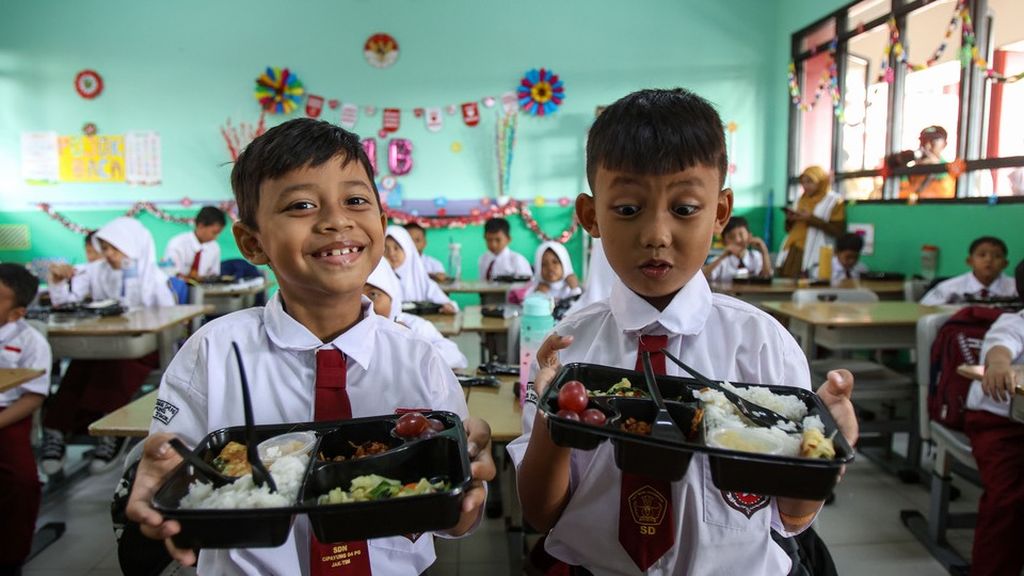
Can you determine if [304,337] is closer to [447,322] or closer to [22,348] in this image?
[22,348]

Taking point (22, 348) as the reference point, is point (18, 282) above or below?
above

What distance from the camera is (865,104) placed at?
5863 millimetres

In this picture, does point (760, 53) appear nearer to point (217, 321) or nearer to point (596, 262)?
point (596, 262)

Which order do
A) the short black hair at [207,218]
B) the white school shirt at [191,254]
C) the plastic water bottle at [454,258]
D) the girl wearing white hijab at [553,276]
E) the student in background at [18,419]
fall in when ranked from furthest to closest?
the plastic water bottle at [454,258]
the white school shirt at [191,254]
the short black hair at [207,218]
the girl wearing white hijab at [553,276]
the student in background at [18,419]

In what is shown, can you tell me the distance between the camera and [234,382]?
1.06m

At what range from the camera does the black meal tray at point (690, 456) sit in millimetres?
688

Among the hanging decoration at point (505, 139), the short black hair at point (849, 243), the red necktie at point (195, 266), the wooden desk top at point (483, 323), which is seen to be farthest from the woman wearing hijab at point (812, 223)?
the red necktie at point (195, 266)

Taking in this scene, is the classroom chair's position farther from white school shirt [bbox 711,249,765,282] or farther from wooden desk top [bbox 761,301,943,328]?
white school shirt [bbox 711,249,765,282]

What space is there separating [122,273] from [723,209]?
4.35 m

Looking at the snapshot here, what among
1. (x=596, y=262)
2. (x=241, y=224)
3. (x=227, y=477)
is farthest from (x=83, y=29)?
(x=227, y=477)

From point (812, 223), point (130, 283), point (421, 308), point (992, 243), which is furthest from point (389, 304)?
point (812, 223)

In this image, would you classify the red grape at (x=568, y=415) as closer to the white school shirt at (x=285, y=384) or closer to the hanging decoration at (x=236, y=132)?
the white school shirt at (x=285, y=384)

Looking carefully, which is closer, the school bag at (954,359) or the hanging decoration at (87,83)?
the school bag at (954,359)

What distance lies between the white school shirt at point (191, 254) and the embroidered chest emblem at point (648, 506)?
5.85 metres
